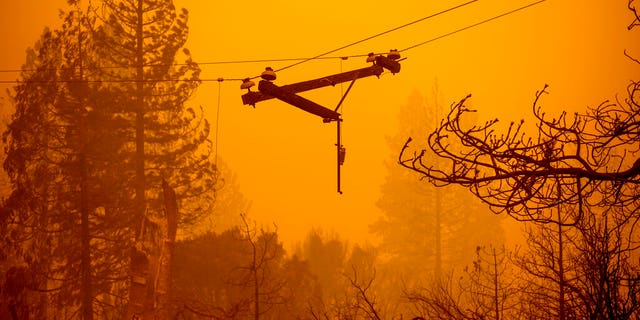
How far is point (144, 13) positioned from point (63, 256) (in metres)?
10.4

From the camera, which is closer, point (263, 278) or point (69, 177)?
point (263, 278)

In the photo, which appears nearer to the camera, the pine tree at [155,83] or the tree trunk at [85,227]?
the tree trunk at [85,227]

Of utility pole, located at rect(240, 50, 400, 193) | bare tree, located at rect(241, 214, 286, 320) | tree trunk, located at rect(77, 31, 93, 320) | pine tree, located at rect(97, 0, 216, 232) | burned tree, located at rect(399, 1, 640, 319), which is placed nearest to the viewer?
burned tree, located at rect(399, 1, 640, 319)

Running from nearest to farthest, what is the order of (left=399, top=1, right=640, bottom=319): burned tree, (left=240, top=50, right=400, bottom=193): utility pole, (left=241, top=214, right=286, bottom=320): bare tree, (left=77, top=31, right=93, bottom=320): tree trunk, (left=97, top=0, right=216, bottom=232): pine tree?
(left=399, top=1, right=640, bottom=319): burned tree < (left=240, top=50, right=400, bottom=193): utility pole < (left=241, top=214, right=286, bottom=320): bare tree < (left=77, top=31, right=93, bottom=320): tree trunk < (left=97, top=0, right=216, bottom=232): pine tree

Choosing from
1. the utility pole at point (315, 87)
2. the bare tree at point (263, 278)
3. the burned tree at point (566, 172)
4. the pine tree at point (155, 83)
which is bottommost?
the bare tree at point (263, 278)

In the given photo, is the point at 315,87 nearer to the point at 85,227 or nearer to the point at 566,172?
the point at 566,172

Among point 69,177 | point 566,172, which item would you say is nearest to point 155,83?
point 69,177

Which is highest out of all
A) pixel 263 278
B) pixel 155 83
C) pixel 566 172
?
pixel 155 83

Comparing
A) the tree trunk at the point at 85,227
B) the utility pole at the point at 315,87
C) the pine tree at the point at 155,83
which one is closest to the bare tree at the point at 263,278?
the utility pole at the point at 315,87

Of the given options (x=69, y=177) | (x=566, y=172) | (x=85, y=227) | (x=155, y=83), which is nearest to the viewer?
(x=566, y=172)

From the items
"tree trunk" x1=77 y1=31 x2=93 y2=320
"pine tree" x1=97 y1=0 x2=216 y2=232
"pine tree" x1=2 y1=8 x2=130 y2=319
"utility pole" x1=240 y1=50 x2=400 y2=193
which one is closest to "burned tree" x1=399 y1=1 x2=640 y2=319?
"utility pole" x1=240 y1=50 x2=400 y2=193

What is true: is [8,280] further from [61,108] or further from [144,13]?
[144,13]

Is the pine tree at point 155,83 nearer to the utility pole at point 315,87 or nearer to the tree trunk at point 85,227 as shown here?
the tree trunk at point 85,227

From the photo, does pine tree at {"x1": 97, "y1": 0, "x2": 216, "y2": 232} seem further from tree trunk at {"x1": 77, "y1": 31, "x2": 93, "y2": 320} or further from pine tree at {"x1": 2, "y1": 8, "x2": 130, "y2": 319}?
tree trunk at {"x1": 77, "y1": 31, "x2": 93, "y2": 320}
